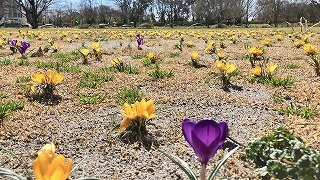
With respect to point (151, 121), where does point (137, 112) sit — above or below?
above

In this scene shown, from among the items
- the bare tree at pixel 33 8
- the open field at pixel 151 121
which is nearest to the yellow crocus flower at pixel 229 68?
the open field at pixel 151 121

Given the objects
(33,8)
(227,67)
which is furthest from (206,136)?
(33,8)

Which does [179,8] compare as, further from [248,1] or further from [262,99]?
[262,99]

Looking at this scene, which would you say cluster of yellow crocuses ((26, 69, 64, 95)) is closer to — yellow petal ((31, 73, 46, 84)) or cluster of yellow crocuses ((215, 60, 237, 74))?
yellow petal ((31, 73, 46, 84))

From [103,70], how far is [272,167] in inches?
210

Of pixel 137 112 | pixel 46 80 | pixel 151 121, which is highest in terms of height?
pixel 46 80

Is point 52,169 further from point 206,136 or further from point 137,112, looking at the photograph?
point 137,112

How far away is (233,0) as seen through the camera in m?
76.4

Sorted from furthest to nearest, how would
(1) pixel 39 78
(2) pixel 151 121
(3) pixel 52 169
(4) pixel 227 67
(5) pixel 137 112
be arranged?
(4) pixel 227 67 → (1) pixel 39 78 → (2) pixel 151 121 → (5) pixel 137 112 → (3) pixel 52 169


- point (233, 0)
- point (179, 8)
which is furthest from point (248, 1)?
point (179, 8)

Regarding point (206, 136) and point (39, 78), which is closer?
point (206, 136)

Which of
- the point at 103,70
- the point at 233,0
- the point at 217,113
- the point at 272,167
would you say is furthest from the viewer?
the point at 233,0

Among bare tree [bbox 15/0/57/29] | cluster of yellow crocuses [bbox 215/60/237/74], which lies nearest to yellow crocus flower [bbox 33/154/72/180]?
cluster of yellow crocuses [bbox 215/60/237/74]

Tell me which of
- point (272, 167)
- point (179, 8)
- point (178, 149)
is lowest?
point (178, 149)
